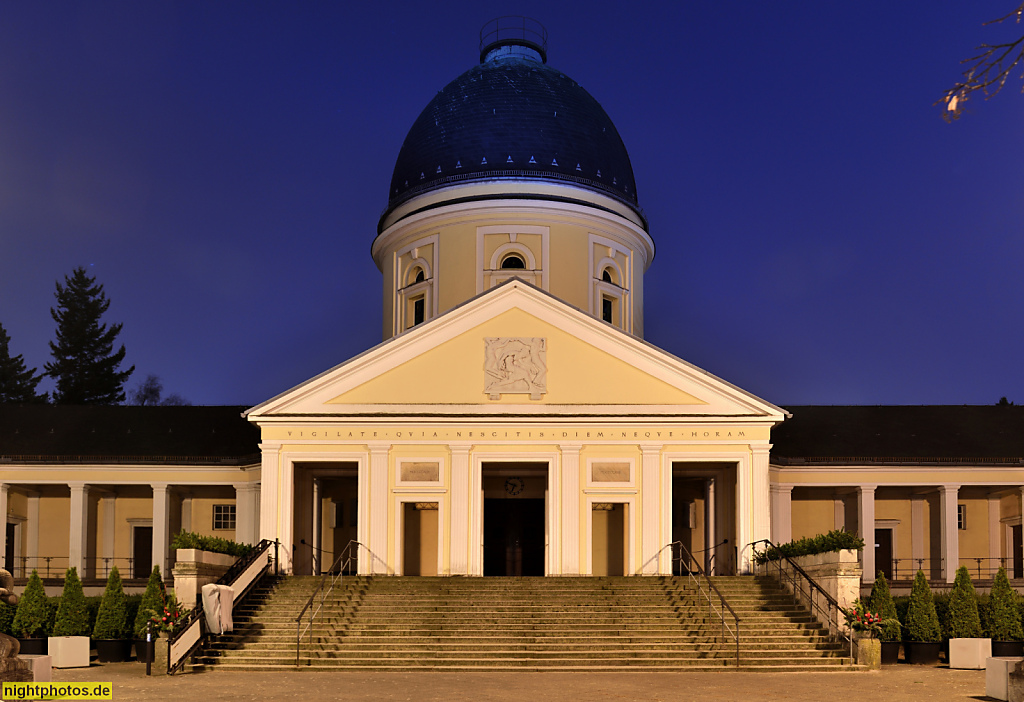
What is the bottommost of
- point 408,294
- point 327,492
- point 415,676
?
point 415,676

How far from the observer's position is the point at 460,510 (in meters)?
30.3

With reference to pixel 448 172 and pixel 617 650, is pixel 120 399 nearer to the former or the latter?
pixel 448 172

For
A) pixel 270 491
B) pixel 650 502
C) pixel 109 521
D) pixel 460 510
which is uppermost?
pixel 270 491

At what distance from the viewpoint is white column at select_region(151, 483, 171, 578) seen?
3575 cm

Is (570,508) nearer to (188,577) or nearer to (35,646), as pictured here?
(188,577)

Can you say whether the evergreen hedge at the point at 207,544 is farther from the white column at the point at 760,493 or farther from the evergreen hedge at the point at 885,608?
the evergreen hedge at the point at 885,608

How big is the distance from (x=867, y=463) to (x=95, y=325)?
4873cm

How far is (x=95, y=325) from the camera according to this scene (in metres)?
69.0

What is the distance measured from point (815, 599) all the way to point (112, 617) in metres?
15.4

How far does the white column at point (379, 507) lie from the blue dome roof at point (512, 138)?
12.0 meters

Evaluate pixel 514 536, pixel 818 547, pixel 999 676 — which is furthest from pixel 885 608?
pixel 514 536

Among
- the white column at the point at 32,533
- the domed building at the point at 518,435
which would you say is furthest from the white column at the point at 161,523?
the domed building at the point at 518,435

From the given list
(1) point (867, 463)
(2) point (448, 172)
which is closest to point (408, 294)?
(2) point (448, 172)

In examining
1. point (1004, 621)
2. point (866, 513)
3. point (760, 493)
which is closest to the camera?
point (1004, 621)
